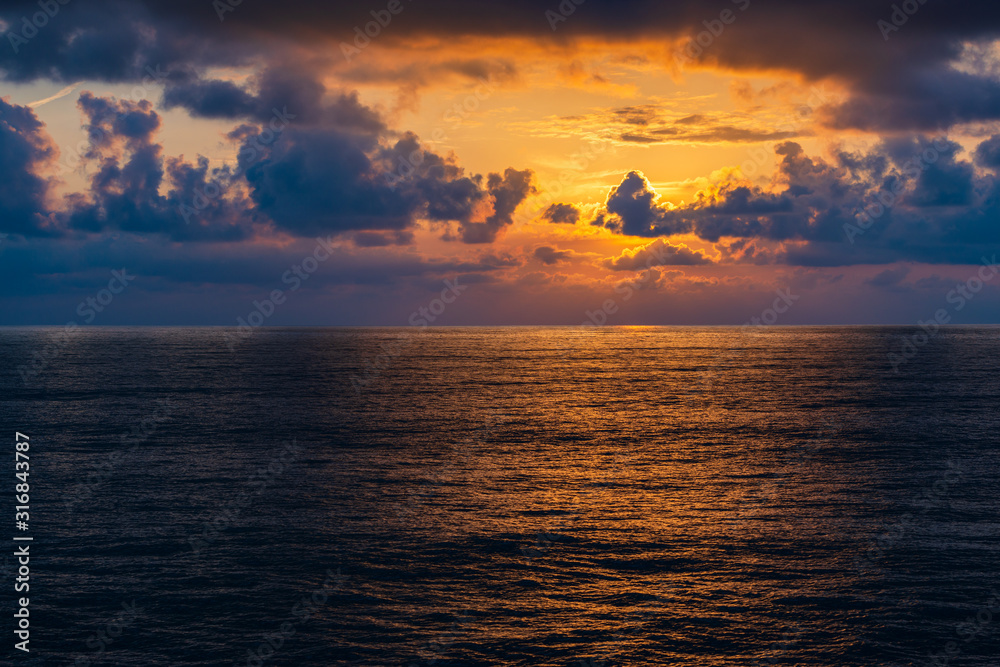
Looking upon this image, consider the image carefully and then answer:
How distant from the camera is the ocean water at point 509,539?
2338cm

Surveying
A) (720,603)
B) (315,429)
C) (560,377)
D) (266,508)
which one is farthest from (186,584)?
(560,377)

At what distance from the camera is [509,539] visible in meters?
33.0

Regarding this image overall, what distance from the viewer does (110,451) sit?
178 ft

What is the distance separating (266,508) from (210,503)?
11.6ft

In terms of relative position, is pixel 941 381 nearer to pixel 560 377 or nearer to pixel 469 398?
pixel 560 377

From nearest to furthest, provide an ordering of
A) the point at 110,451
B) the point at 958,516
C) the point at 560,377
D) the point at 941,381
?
the point at 958,516
the point at 110,451
the point at 941,381
the point at 560,377

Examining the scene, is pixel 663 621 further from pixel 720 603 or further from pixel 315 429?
pixel 315 429

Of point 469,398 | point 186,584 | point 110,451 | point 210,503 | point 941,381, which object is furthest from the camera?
point 941,381

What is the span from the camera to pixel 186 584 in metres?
27.8

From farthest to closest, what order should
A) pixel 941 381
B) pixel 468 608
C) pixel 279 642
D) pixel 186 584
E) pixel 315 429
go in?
pixel 941 381
pixel 315 429
pixel 186 584
pixel 468 608
pixel 279 642

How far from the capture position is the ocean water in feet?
76.7

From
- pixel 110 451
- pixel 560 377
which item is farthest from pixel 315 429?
pixel 560 377

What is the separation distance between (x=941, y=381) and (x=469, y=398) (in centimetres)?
8105

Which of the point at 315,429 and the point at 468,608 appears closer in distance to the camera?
the point at 468,608
